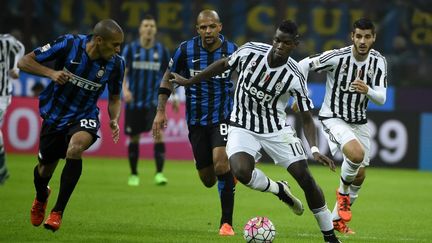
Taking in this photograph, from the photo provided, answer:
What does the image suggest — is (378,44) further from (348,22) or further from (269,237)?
(269,237)

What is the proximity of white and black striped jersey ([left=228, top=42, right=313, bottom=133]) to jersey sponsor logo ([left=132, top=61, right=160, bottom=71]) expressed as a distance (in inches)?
268

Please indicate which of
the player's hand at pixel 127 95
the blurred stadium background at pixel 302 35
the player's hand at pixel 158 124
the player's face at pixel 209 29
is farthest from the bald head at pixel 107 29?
Result: the blurred stadium background at pixel 302 35

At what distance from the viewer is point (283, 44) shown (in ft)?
30.8

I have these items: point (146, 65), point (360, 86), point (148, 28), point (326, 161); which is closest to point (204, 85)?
point (360, 86)

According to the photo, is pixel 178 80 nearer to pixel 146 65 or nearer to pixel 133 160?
pixel 133 160

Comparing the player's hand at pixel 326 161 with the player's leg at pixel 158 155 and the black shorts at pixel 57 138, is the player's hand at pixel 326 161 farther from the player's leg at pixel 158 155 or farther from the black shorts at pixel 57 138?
the player's leg at pixel 158 155

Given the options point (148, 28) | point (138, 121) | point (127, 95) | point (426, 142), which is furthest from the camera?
point (426, 142)

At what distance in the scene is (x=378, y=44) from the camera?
21906mm

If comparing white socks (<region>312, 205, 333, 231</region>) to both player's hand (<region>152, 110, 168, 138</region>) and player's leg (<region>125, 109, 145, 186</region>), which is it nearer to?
player's hand (<region>152, 110, 168, 138</region>)

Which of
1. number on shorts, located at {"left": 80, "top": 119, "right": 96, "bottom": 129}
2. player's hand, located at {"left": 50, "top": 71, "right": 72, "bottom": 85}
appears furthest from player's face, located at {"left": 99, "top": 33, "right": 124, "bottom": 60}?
number on shorts, located at {"left": 80, "top": 119, "right": 96, "bottom": 129}

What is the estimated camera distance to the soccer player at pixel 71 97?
386 inches

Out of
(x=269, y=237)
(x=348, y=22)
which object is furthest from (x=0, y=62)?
(x=348, y=22)

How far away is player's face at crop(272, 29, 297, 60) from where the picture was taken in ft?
30.7

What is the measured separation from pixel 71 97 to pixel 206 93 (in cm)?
168
